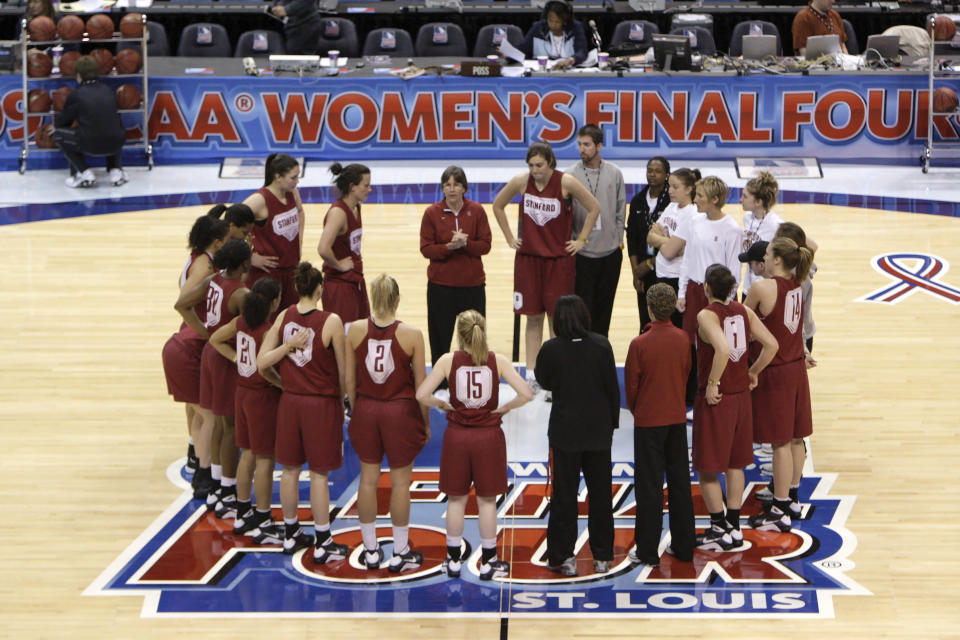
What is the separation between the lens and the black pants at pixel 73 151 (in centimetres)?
1431

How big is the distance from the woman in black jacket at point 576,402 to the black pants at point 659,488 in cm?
21

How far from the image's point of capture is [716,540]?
653cm

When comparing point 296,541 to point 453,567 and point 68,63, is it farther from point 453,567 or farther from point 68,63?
point 68,63

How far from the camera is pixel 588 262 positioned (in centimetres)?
859

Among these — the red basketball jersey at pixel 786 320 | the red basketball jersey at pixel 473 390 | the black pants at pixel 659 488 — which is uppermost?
the red basketball jersey at pixel 786 320

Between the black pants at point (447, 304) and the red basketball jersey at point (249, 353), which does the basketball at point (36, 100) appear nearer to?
the black pants at point (447, 304)

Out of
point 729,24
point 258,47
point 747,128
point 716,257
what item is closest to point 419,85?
point 258,47

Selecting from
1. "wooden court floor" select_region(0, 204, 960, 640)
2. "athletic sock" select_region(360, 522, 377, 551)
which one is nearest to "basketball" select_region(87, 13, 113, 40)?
"wooden court floor" select_region(0, 204, 960, 640)

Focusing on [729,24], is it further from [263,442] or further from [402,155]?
[263,442]

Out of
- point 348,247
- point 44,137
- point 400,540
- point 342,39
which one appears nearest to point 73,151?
point 44,137

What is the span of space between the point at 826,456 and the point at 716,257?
4.77 ft

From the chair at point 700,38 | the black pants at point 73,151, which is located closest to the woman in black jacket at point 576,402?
the black pants at point 73,151

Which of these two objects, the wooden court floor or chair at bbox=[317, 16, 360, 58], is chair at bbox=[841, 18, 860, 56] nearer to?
the wooden court floor

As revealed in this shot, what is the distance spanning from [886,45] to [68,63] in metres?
9.89
